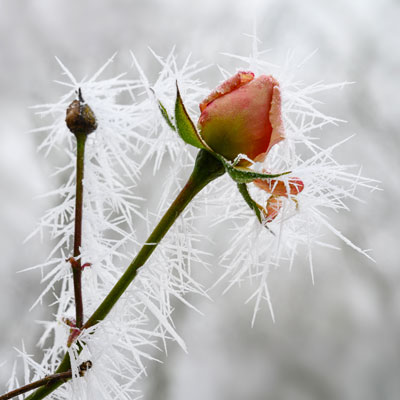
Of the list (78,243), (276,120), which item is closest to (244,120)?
(276,120)

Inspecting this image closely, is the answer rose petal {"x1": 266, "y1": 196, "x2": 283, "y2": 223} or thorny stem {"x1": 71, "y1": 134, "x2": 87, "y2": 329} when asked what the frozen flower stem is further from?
rose petal {"x1": 266, "y1": 196, "x2": 283, "y2": 223}

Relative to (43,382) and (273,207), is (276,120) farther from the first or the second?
(43,382)

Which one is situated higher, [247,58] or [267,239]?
[247,58]

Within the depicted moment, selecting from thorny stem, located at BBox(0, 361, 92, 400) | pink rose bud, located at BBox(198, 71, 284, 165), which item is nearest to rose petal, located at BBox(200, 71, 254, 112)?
pink rose bud, located at BBox(198, 71, 284, 165)

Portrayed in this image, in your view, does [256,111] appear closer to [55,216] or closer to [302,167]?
[302,167]

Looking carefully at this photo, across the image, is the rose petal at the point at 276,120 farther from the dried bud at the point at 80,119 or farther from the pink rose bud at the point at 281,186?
the dried bud at the point at 80,119

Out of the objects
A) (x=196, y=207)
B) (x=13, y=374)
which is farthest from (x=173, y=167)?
(x=13, y=374)

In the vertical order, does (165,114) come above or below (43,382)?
above
